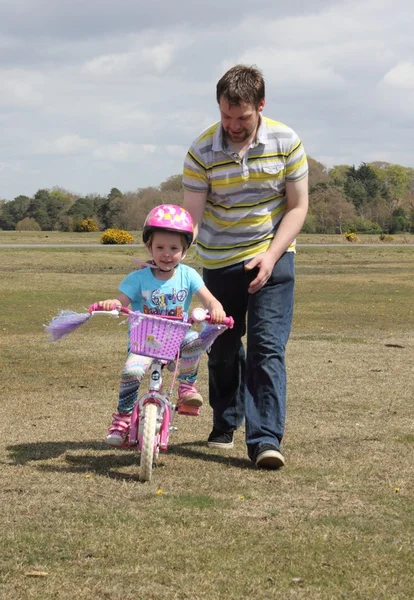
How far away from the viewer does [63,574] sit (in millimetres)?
4047

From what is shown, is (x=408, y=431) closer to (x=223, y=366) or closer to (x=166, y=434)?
(x=223, y=366)

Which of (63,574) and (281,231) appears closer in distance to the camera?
(63,574)

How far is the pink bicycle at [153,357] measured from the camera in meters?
5.70

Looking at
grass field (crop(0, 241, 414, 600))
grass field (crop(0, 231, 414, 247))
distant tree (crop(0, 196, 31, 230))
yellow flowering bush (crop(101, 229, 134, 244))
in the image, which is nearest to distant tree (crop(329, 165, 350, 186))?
distant tree (crop(0, 196, 31, 230))

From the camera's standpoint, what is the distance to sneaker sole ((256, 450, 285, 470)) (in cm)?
604

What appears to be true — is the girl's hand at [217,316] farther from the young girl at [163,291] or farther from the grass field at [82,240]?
the grass field at [82,240]

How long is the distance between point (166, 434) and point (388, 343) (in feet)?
26.7

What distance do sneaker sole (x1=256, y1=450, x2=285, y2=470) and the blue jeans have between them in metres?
0.11

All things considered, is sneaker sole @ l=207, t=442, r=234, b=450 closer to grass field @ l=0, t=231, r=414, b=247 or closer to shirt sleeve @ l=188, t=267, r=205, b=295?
shirt sleeve @ l=188, t=267, r=205, b=295

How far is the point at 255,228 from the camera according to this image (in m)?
6.38

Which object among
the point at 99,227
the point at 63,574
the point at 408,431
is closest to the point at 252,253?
the point at 408,431

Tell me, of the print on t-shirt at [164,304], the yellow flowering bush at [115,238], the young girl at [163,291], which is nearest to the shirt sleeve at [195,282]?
the young girl at [163,291]

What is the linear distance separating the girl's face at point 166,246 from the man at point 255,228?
43 cm

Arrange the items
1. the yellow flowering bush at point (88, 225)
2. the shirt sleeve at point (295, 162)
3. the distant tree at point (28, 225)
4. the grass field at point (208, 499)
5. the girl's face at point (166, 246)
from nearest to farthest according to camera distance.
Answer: the grass field at point (208, 499) → the girl's face at point (166, 246) → the shirt sleeve at point (295, 162) → the yellow flowering bush at point (88, 225) → the distant tree at point (28, 225)
